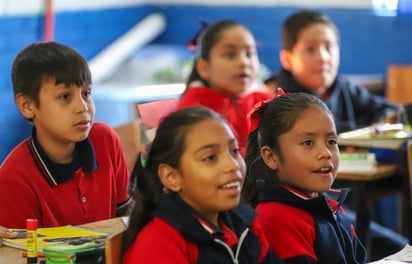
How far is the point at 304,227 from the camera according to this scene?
239cm

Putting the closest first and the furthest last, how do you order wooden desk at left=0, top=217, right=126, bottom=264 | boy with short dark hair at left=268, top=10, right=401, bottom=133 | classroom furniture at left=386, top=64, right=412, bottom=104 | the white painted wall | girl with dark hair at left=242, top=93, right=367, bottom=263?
wooden desk at left=0, top=217, right=126, bottom=264 → girl with dark hair at left=242, top=93, right=367, bottom=263 → boy with short dark hair at left=268, top=10, right=401, bottom=133 → classroom furniture at left=386, top=64, right=412, bottom=104 → the white painted wall

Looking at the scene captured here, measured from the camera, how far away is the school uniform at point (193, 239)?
2.05m

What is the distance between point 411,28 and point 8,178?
3.61 metres

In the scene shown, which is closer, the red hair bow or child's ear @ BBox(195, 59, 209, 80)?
the red hair bow

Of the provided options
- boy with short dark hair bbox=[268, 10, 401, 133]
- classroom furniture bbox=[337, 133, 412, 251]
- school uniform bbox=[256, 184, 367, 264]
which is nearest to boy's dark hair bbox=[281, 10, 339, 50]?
boy with short dark hair bbox=[268, 10, 401, 133]

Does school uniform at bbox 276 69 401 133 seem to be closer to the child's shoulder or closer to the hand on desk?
the child's shoulder

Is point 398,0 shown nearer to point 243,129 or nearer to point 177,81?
point 177,81

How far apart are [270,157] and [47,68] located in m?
0.71

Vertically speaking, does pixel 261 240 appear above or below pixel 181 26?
below

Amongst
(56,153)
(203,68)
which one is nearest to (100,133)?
(56,153)

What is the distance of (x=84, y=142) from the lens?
2.81 metres

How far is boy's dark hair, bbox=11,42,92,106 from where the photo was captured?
8.96ft

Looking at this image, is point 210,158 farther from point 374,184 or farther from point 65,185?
point 374,184

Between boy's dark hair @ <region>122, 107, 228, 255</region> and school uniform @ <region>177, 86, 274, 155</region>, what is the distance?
1.77 meters
